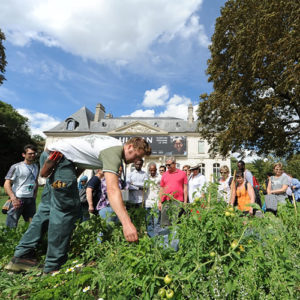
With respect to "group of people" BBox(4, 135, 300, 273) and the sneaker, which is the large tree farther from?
the sneaker

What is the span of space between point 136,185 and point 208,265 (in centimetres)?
322

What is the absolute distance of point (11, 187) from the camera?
14.4ft

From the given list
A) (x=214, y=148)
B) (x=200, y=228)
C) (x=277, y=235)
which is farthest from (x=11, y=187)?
(x=214, y=148)

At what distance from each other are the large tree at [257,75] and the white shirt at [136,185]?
853 centimetres

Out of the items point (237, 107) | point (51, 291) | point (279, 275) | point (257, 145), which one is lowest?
point (51, 291)

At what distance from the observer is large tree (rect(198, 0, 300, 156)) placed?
35.4 ft

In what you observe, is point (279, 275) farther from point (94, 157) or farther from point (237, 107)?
point (237, 107)

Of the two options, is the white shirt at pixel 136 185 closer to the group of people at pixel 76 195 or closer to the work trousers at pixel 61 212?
the group of people at pixel 76 195

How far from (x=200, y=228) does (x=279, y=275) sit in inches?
18.8

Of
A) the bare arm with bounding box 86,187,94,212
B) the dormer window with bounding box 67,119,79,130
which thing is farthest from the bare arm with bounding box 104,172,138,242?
the dormer window with bounding box 67,119,79,130

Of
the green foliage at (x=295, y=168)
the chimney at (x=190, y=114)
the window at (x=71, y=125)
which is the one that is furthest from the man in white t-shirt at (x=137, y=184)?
the window at (x=71, y=125)

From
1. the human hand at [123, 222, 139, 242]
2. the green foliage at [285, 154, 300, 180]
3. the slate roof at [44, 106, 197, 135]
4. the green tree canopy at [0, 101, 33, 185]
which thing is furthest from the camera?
the slate roof at [44, 106, 197, 135]

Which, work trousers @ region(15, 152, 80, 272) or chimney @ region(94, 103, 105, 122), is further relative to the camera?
chimney @ region(94, 103, 105, 122)

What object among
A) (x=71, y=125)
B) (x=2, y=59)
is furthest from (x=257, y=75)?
(x=71, y=125)
